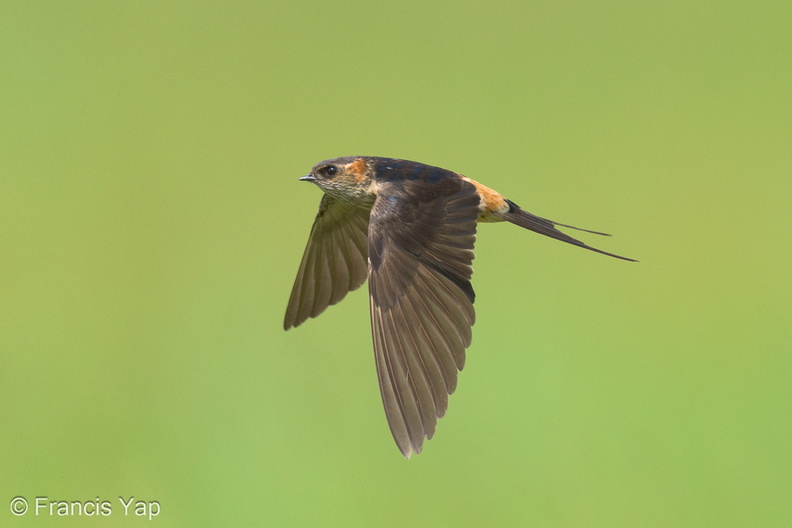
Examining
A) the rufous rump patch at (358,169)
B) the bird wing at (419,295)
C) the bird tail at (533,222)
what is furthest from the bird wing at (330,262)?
the bird tail at (533,222)

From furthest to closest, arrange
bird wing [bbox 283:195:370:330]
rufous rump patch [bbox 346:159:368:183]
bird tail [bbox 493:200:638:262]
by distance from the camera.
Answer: bird wing [bbox 283:195:370:330], rufous rump patch [bbox 346:159:368:183], bird tail [bbox 493:200:638:262]

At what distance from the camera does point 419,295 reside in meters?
3.43

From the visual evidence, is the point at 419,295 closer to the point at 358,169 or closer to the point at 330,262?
the point at 358,169

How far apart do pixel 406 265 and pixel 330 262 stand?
2.50 feet

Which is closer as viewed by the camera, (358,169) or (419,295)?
(419,295)

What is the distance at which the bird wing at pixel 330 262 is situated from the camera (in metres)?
4.15

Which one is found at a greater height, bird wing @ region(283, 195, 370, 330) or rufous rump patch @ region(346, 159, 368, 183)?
rufous rump patch @ region(346, 159, 368, 183)

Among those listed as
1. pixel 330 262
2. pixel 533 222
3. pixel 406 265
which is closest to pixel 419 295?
pixel 406 265

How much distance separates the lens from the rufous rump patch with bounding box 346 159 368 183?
3.99 meters

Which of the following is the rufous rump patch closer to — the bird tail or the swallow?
the swallow

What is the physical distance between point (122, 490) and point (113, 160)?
16.5 feet

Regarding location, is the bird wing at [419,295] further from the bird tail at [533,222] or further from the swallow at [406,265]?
the bird tail at [533,222]

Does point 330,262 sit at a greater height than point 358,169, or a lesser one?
lesser

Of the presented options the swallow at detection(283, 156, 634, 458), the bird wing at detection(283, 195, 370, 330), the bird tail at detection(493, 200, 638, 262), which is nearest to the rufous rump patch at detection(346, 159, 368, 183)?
the swallow at detection(283, 156, 634, 458)
